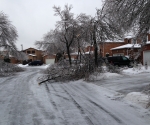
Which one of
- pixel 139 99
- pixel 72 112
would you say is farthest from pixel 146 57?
pixel 72 112

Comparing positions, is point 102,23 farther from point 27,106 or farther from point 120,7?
point 27,106

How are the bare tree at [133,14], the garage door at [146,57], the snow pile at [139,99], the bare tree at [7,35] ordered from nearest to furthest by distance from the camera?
the snow pile at [139,99] → the bare tree at [133,14] → the garage door at [146,57] → the bare tree at [7,35]

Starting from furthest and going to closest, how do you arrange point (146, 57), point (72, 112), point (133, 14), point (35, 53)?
point (35, 53) < point (146, 57) < point (133, 14) < point (72, 112)

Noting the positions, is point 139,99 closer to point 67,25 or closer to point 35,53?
point 67,25

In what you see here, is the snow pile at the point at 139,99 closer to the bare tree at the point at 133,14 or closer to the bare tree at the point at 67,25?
the bare tree at the point at 133,14

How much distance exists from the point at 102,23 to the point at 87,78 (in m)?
6.23

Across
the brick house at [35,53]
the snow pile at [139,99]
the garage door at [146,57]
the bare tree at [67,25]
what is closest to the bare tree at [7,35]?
the bare tree at [67,25]

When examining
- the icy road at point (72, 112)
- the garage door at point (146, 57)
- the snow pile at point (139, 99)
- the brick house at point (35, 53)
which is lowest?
the icy road at point (72, 112)

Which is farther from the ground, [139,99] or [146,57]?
[146,57]

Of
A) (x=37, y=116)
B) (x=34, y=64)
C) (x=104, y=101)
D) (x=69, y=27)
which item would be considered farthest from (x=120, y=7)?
(x=34, y=64)

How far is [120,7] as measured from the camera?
33.7ft

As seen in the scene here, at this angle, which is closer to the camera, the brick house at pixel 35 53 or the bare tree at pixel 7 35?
the bare tree at pixel 7 35

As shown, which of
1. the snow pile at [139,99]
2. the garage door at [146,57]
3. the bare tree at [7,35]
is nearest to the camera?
the snow pile at [139,99]

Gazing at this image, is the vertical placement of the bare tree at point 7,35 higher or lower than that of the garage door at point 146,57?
higher
